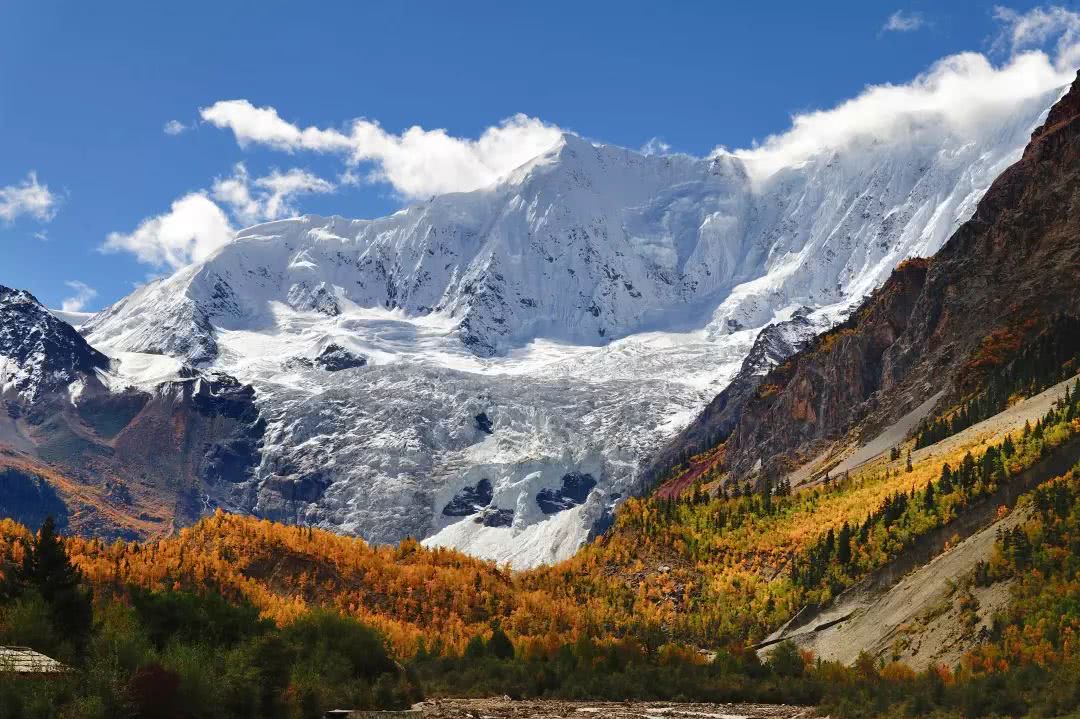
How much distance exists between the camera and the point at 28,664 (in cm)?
5878

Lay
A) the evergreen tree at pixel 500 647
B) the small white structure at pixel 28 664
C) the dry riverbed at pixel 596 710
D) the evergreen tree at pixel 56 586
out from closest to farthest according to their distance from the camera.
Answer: the small white structure at pixel 28 664, the evergreen tree at pixel 56 586, the dry riverbed at pixel 596 710, the evergreen tree at pixel 500 647

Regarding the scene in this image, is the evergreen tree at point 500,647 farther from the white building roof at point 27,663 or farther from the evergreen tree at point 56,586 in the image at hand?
the white building roof at point 27,663

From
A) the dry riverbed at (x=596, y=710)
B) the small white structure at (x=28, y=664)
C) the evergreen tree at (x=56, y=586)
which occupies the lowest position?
the dry riverbed at (x=596, y=710)

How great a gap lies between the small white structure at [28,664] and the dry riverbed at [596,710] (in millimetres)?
22486

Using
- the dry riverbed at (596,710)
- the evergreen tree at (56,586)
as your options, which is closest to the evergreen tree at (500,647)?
the dry riverbed at (596,710)

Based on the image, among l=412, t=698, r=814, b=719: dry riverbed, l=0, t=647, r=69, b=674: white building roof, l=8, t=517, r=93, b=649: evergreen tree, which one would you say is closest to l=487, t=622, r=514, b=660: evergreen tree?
l=412, t=698, r=814, b=719: dry riverbed

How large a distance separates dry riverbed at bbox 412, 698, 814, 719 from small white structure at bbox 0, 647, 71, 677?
73.8 feet

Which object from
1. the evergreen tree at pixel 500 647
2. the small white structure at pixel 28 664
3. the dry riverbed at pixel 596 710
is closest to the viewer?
the small white structure at pixel 28 664

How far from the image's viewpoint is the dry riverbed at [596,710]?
261 feet

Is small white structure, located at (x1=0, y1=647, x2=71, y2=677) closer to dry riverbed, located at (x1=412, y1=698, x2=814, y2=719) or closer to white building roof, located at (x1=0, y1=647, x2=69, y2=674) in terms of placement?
white building roof, located at (x1=0, y1=647, x2=69, y2=674)

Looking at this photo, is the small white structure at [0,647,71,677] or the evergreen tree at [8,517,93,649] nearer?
the small white structure at [0,647,71,677]

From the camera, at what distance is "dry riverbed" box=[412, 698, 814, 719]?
79.4 m

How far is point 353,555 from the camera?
138 meters

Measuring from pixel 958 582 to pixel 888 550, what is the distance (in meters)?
17.5
